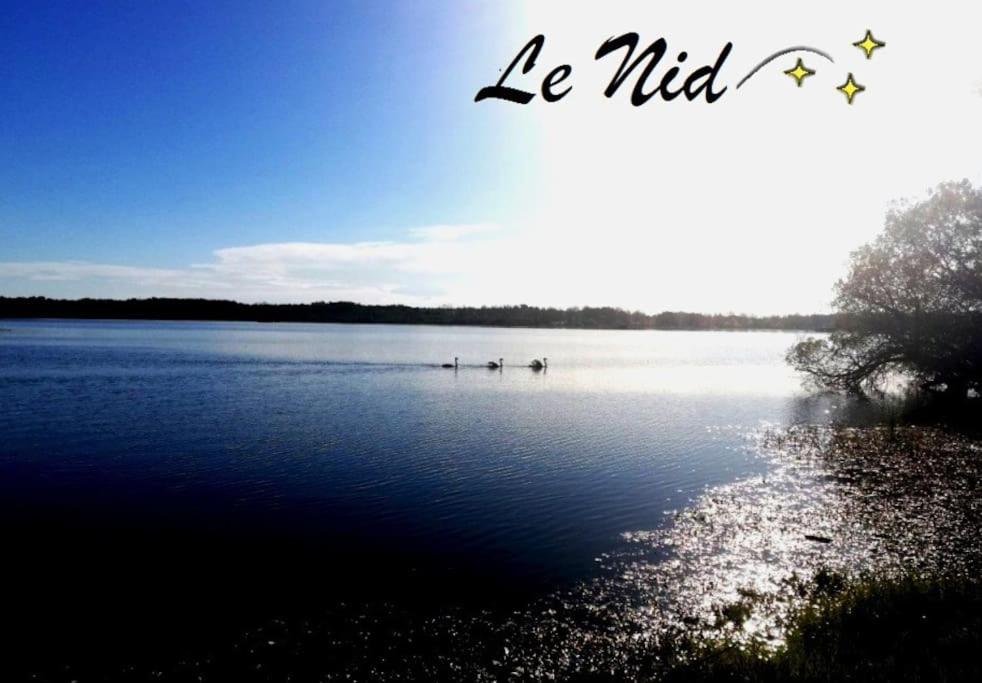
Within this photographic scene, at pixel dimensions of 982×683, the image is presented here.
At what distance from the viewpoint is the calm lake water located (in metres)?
14.1

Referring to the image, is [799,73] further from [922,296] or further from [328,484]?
[922,296]

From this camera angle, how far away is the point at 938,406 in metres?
42.4

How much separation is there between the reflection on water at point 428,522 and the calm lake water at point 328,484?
10 centimetres

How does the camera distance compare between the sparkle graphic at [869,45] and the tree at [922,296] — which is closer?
the sparkle graphic at [869,45]

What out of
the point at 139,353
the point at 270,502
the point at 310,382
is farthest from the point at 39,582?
the point at 139,353

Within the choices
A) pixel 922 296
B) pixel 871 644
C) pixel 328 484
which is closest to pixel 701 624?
pixel 871 644

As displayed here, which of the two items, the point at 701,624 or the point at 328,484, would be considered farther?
the point at 328,484

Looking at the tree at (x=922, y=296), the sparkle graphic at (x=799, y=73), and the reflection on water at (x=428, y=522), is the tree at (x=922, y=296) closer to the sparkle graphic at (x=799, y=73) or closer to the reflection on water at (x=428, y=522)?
the reflection on water at (x=428, y=522)

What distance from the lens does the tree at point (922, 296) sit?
136 ft

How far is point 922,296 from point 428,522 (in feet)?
137

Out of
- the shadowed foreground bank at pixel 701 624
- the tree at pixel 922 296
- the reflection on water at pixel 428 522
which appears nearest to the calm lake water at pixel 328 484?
the reflection on water at pixel 428 522

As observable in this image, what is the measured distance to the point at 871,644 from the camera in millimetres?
10383

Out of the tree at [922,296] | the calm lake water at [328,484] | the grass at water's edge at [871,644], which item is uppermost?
the tree at [922,296]

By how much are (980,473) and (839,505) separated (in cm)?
856
